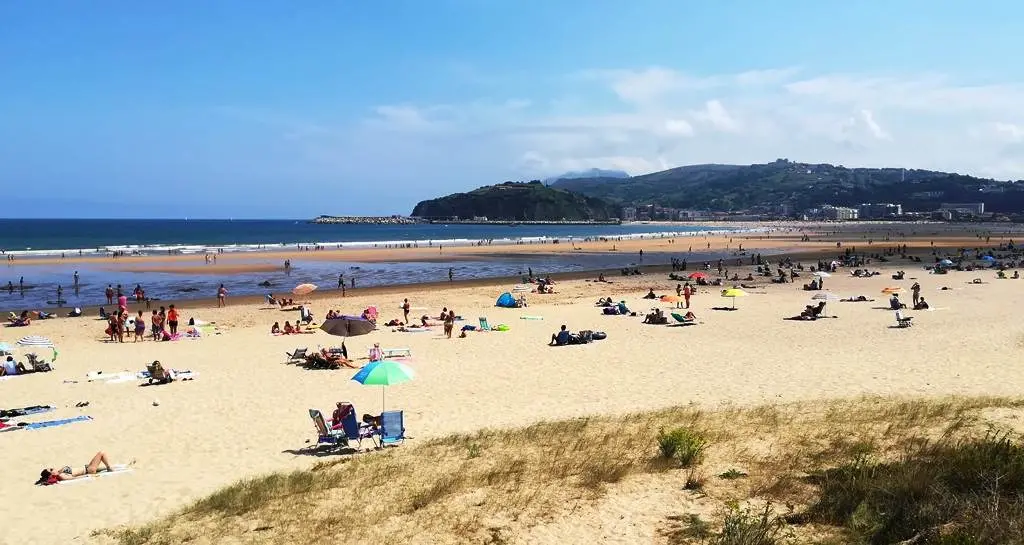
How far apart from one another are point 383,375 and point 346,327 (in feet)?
21.0

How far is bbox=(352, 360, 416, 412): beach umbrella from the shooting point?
38.0 feet

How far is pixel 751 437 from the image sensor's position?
9.72 metres

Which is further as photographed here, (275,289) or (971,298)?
(275,289)

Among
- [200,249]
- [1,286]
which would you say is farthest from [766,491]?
[200,249]

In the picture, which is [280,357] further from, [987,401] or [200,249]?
[200,249]

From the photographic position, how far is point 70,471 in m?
9.47

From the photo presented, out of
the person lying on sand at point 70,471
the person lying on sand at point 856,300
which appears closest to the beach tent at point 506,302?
the person lying on sand at point 856,300

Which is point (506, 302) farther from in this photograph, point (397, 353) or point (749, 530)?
point (749, 530)

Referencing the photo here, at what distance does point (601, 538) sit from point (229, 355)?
48.5 feet

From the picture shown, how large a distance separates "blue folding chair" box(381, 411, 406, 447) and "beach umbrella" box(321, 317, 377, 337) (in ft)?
23.2

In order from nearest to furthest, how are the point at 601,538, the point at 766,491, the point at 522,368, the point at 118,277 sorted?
the point at 601,538 < the point at 766,491 < the point at 522,368 < the point at 118,277

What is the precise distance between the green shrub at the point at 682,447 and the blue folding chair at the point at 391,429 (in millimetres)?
4117

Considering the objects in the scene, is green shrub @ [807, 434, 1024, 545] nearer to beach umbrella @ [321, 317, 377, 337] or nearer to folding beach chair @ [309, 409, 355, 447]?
folding beach chair @ [309, 409, 355, 447]

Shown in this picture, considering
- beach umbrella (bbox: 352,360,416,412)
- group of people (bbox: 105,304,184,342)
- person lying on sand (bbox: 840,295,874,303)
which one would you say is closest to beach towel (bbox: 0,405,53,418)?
beach umbrella (bbox: 352,360,416,412)
